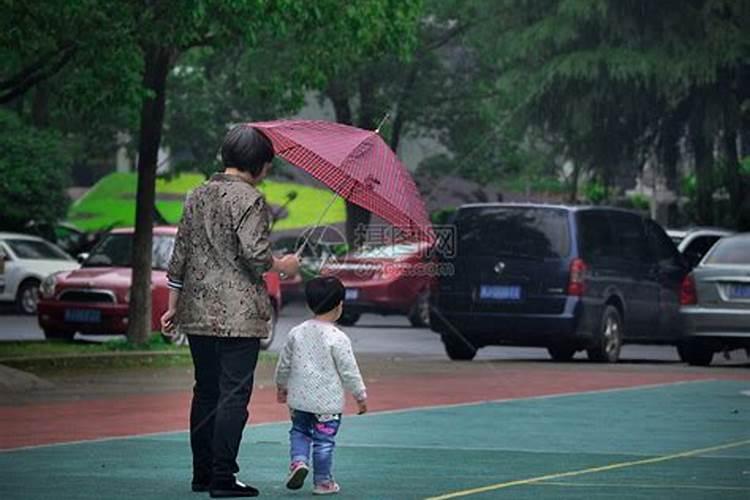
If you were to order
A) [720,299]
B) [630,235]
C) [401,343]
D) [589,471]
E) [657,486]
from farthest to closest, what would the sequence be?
1. [401,343]
2. [630,235]
3. [720,299]
4. [589,471]
5. [657,486]

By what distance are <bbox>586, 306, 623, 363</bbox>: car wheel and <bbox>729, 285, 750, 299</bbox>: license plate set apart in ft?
4.74

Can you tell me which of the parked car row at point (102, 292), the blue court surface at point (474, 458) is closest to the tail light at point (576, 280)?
the parked car row at point (102, 292)

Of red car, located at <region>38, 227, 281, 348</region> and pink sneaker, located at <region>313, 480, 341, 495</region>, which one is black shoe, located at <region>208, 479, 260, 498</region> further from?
red car, located at <region>38, 227, 281, 348</region>

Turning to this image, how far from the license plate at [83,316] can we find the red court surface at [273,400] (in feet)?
18.5

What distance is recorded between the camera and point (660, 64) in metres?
35.0

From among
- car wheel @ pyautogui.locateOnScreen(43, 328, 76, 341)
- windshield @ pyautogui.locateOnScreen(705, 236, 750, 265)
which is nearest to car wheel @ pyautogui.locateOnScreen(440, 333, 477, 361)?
windshield @ pyautogui.locateOnScreen(705, 236, 750, 265)

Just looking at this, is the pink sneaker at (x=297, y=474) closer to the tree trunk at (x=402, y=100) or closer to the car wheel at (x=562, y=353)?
the car wheel at (x=562, y=353)

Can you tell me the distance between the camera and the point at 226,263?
10.8 meters

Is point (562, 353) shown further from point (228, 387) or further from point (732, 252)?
point (228, 387)

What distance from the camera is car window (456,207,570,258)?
2514cm

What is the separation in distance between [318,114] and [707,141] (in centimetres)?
1950

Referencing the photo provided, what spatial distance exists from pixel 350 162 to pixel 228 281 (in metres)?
0.91

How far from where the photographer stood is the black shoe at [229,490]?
10750 millimetres

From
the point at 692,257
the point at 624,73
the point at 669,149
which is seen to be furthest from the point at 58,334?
the point at 669,149
